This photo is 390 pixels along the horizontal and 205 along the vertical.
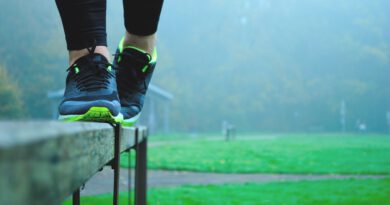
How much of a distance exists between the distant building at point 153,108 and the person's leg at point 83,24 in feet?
71.9

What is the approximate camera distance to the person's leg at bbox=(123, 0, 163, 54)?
3.07ft

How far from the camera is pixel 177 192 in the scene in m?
3.72

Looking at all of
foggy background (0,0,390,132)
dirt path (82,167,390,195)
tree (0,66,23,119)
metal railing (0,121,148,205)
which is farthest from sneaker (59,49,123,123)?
foggy background (0,0,390,132)

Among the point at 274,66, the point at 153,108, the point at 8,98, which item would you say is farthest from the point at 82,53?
the point at 274,66

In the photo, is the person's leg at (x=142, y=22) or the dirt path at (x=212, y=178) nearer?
the person's leg at (x=142, y=22)

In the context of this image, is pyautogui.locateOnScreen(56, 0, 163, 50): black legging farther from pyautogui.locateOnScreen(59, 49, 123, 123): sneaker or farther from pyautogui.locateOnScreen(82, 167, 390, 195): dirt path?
pyautogui.locateOnScreen(82, 167, 390, 195): dirt path

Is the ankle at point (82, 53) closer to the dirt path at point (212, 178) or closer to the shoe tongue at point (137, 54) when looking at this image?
the shoe tongue at point (137, 54)

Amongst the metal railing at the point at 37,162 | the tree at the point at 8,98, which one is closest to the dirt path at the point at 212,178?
the metal railing at the point at 37,162

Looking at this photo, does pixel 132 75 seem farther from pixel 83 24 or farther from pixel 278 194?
pixel 278 194

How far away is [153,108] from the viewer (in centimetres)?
2866

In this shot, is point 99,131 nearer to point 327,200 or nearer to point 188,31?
point 327,200

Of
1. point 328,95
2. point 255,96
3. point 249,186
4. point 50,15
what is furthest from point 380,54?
point 249,186

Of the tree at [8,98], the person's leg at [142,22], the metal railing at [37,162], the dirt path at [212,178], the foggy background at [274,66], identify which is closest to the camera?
the metal railing at [37,162]

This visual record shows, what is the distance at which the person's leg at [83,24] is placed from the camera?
2.60 feet
